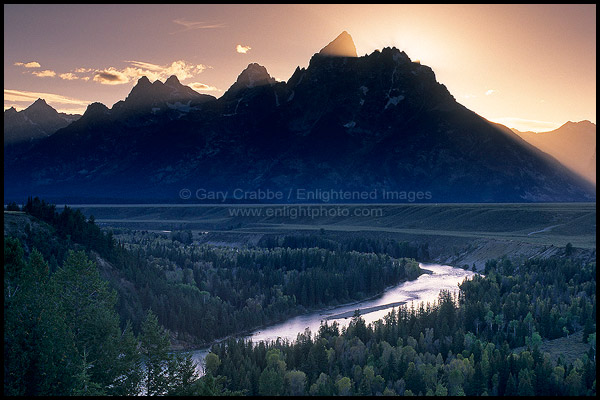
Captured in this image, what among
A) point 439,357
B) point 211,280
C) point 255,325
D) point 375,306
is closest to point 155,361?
point 439,357

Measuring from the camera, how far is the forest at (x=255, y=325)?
44.0 m

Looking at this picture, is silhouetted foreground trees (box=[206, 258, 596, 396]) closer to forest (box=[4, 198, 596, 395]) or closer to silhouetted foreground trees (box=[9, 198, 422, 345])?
forest (box=[4, 198, 596, 395])

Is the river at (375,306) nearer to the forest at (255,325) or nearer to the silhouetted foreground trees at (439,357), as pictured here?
the forest at (255,325)

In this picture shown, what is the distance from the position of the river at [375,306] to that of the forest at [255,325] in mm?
3509

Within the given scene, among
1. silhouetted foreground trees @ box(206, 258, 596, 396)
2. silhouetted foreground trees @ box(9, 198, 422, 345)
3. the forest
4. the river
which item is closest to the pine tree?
the forest

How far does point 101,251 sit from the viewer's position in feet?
344

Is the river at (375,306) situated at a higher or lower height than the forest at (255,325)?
lower

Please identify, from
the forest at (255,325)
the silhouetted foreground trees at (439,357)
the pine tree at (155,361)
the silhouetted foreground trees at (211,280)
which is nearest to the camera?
the forest at (255,325)

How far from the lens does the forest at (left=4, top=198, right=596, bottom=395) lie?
144 ft

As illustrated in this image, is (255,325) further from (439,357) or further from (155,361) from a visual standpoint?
(155,361)

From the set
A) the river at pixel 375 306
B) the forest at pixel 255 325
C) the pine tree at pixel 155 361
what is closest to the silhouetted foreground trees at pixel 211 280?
the forest at pixel 255 325

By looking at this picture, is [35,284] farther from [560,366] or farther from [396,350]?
[560,366]

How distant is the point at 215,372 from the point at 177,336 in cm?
2454

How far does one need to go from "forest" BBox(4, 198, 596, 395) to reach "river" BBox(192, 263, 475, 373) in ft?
11.5
